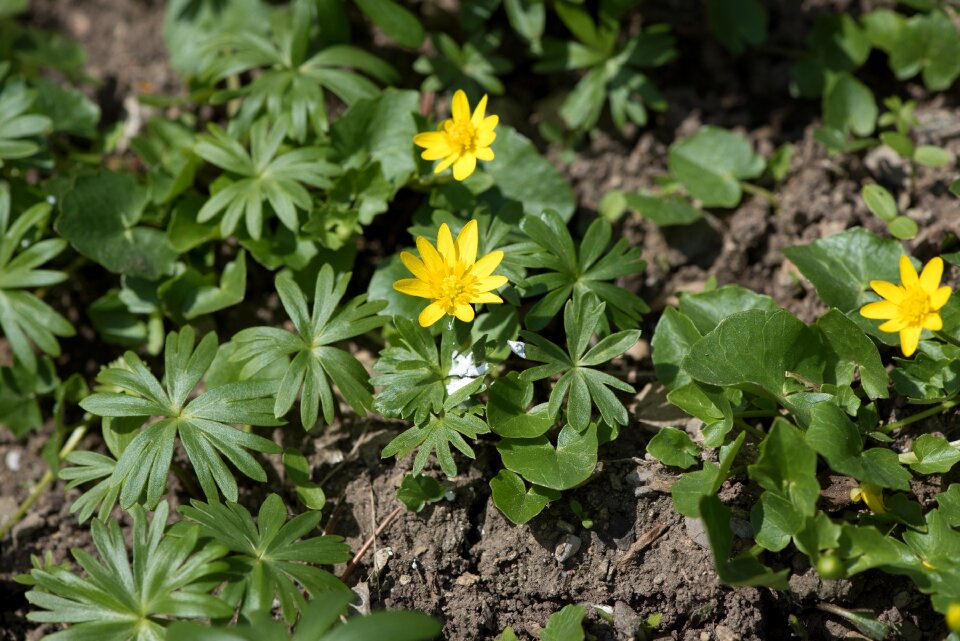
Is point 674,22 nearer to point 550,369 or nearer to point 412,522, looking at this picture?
point 550,369

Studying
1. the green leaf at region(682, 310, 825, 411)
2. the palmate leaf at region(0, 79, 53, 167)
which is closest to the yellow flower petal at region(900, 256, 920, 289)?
the green leaf at region(682, 310, 825, 411)

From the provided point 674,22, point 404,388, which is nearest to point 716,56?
point 674,22

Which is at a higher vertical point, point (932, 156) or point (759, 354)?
point (932, 156)

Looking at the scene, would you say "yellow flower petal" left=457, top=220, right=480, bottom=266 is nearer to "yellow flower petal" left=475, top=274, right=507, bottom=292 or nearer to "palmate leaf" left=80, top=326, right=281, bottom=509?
"yellow flower petal" left=475, top=274, right=507, bottom=292

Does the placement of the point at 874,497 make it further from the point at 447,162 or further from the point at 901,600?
the point at 447,162

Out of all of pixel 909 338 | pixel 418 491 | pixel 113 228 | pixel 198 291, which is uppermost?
pixel 909 338

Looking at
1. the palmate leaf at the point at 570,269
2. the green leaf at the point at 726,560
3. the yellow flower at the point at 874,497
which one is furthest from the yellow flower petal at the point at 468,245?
the yellow flower at the point at 874,497

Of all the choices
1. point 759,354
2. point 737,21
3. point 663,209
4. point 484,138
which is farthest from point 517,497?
point 737,21

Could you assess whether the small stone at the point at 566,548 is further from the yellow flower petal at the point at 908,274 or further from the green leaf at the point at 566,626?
the yellow flower petal at the point at 908,274
